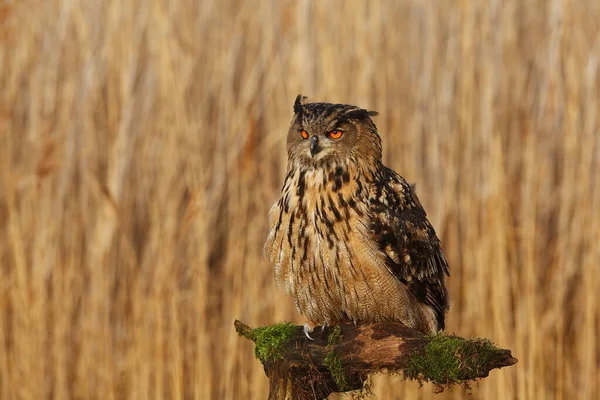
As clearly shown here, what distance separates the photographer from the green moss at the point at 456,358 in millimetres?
1430

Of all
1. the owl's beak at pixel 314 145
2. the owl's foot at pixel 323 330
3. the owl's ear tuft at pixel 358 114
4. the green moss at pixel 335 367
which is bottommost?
the green moss at pixel 335 367

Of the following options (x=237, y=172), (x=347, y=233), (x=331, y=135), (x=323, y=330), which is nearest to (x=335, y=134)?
(x=331, y=135)

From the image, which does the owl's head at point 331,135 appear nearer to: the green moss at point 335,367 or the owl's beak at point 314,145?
the owl's beak at point 314,145

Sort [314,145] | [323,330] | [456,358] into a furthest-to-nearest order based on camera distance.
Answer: [314,145]
[323,330]
[456,358]

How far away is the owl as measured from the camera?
1.80 metres

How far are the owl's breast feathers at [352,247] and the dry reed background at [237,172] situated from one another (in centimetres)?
75

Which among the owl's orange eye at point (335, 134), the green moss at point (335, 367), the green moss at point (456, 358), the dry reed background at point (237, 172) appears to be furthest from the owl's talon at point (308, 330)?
the dry reed background at point (237, 172)

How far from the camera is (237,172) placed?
2830 millimetres

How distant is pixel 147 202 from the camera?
3006mm

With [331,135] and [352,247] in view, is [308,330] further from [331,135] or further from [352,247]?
[331,135]

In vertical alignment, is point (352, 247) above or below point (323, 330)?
above

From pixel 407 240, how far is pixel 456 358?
1.53ft

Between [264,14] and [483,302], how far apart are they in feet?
3.97

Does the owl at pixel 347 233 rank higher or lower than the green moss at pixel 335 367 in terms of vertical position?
higher
